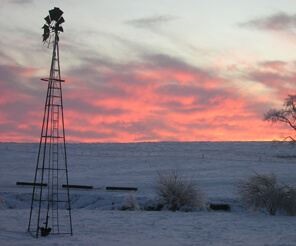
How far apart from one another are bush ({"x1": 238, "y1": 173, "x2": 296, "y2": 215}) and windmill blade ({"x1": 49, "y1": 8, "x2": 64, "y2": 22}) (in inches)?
608

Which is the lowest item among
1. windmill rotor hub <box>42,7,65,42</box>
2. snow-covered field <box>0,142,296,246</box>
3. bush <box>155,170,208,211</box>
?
snow-covered field <box>0,142,296,246</box>

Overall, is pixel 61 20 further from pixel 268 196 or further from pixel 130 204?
pixel 130 204

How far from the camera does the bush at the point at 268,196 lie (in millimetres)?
25953

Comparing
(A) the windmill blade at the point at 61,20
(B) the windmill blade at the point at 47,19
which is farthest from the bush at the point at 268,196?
(B) the windmill blade at the point at 47,19

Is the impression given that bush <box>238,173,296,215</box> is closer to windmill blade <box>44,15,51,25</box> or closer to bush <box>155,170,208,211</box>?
bush <box>155,170,208,211</box>

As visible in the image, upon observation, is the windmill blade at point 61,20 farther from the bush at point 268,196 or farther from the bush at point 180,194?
the bush at point 268,196

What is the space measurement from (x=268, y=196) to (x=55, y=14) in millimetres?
16428

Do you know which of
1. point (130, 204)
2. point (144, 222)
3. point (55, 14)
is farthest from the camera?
point (130, 204)

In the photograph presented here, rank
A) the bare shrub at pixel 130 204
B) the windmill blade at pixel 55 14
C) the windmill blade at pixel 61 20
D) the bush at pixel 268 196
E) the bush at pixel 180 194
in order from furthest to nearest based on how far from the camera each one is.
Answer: the bare shrub at pixel 130 204, the bush at pixel 180 194, the bush at pixel 268 196, the windmill blade at pixel 61 20, the windmill blade at pixel 55 14

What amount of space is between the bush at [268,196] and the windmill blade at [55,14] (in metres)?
15.4

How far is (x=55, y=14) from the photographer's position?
18.2 m

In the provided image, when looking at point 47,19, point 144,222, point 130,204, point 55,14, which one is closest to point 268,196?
point 144,222

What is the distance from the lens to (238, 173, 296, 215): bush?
2595 cm

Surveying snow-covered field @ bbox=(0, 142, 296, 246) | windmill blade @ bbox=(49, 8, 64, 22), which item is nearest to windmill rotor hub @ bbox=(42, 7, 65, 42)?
windmill blade @ bbox=(49, 8, 64, 22)
